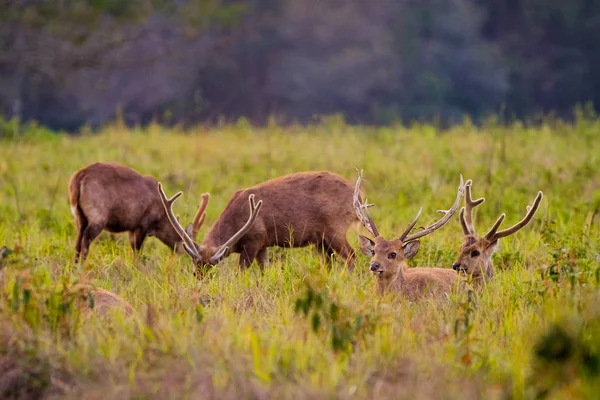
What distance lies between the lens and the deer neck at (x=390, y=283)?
710 cm

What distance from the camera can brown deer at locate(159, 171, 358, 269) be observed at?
28.1ft

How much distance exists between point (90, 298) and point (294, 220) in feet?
10.4

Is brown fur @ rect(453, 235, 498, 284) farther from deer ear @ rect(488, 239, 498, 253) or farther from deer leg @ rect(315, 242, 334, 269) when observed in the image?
deer leg @ rect(315, 242, 334, 269)

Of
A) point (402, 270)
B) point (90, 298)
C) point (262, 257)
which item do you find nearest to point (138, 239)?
point (262, 257)

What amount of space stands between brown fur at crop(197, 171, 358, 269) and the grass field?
0.74 feet

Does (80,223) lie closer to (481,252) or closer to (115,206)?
(115,206)

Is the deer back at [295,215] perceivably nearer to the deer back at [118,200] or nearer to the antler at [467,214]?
the deer back at [118,200]

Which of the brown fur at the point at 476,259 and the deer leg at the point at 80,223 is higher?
the brown fur at the point at 476,259

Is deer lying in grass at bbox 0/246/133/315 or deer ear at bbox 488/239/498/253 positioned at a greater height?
deer ear at bbox 488/239/498/253

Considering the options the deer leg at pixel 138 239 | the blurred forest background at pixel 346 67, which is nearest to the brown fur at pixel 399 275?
the deer leg at pixel 138 239

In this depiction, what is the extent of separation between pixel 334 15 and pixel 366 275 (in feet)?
73.4

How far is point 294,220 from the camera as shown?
28.4 feet

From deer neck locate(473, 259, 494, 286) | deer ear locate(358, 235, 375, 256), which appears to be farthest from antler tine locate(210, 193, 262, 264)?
deer neck locate(473, 259, 494, 286)

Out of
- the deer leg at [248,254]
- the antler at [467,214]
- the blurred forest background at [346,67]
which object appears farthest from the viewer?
the blurred forest background at [346,67]
